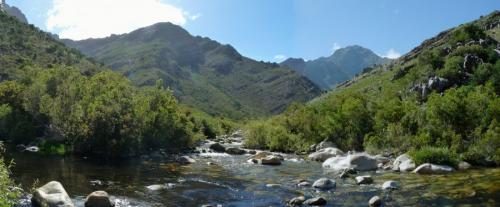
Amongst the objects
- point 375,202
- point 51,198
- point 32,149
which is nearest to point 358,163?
point 375,202

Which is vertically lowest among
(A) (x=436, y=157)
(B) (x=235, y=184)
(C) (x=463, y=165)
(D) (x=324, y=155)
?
(B) (x=235, y=184)

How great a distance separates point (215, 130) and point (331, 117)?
180 feet

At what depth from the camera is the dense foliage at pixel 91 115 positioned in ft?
195

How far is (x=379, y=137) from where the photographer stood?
59781 millimetres

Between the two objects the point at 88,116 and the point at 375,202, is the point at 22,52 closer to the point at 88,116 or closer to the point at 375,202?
the point at 88,116

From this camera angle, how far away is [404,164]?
43.3 m

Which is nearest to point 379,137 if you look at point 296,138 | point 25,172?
point 296,138

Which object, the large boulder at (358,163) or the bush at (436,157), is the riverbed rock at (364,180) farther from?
the bush at (436,157)

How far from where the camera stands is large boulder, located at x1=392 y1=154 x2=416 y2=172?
139ft

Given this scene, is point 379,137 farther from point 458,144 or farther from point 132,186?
point 132,186

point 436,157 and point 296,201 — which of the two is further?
point 436,157

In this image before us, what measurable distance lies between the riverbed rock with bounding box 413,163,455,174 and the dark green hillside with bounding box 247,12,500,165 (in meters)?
2.43

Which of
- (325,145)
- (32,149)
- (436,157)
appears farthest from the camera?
(325,145)

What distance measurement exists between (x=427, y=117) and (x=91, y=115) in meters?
41.3
